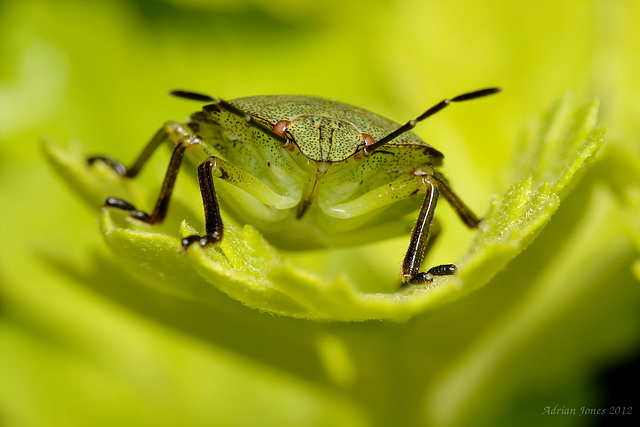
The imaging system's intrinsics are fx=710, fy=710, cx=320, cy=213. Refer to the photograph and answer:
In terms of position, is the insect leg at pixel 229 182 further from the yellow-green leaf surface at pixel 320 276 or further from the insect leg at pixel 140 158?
the insect leg at pixel 140 158

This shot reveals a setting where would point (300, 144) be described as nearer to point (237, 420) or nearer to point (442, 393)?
point (442, 393)

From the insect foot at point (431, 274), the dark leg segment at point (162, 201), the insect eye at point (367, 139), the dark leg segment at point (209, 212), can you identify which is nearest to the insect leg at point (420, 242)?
the insect foot at point (431, 274)

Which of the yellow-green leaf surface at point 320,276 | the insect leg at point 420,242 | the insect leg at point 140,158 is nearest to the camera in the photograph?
the yellow-green leaf surface at point 320,276

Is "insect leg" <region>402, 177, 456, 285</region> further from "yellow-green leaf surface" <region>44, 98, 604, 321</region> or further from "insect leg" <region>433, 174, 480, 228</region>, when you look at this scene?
"yellow-green leaf surface" <region>44, 98, 604, 321</region>

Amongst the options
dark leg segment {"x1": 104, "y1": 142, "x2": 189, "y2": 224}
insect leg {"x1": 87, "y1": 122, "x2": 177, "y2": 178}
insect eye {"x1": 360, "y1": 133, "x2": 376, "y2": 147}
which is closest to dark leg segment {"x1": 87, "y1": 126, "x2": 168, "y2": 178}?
insect leg {"x1": 87, "y1": 122, "x2": 177, "y2": 178}

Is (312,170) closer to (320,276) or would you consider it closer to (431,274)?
(431,274)

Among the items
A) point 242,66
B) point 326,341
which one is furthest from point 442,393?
point 242,66
